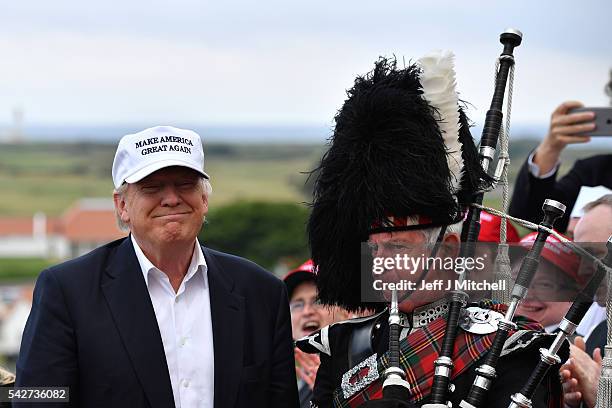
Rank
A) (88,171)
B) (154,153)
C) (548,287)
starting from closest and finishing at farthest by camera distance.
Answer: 1. (154,153)
2. (548,287)
3. (88,171)

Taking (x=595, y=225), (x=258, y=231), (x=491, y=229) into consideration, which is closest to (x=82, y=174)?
(x=258, y=231)

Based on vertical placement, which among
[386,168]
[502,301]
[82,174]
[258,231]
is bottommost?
[82,174]

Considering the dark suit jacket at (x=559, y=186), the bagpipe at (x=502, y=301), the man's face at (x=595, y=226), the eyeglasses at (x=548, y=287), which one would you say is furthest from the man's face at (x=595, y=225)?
the bagpipe at (x=502, y=301)

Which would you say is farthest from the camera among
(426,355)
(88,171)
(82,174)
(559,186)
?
(82,174)

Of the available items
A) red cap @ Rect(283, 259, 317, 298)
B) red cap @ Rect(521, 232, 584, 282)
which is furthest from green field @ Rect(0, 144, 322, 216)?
red cap @ Rect(521, 232, 584, 282)

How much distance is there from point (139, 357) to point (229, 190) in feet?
356

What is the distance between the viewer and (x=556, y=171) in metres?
5.86

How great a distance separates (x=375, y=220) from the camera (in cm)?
414

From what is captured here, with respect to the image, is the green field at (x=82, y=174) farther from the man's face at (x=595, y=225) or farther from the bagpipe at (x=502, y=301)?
the bagpipe at (x=502, y=301)

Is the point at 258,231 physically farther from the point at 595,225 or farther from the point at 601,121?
the point at 595,225

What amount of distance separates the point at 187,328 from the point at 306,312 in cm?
168

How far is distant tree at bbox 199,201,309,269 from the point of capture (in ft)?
237

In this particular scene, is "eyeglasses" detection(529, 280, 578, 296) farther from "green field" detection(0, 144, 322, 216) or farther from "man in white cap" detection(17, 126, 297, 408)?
"green field" detection(0, 144, 322, 216)

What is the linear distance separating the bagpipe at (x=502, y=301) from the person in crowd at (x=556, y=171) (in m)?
1.09
